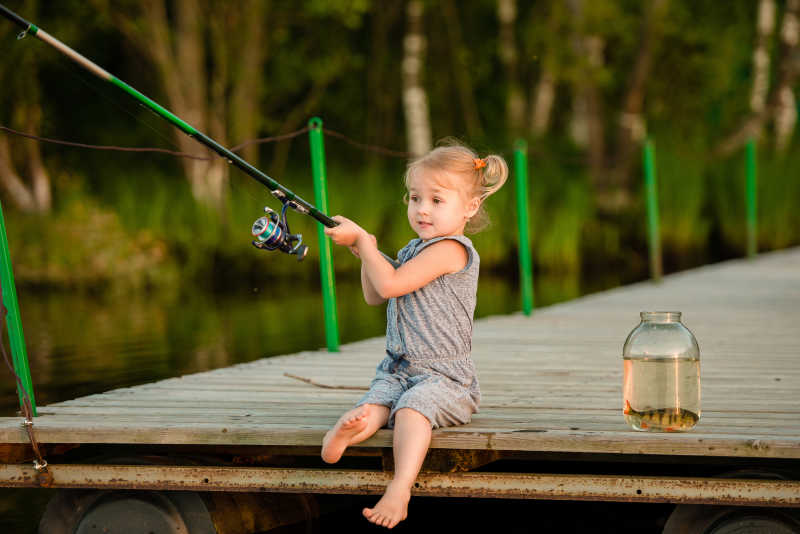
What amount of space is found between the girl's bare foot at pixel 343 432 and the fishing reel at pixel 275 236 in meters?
0.41

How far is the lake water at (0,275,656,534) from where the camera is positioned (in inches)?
282

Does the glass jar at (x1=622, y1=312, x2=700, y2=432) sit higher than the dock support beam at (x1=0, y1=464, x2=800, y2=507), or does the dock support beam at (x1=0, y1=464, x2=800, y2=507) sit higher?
the glass jar at (x1=622, y1=312, x2=700, y2=432)

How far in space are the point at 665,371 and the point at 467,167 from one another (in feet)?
2.45

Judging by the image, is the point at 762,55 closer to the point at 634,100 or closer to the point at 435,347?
the point at 634,100

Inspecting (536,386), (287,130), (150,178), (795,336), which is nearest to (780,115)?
(287,130)

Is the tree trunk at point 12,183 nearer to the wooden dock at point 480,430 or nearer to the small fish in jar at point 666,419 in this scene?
the wooden dock at point 480,430

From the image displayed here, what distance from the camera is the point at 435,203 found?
324 centimetres

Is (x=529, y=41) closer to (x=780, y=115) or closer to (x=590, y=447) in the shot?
(x=780, y=115)

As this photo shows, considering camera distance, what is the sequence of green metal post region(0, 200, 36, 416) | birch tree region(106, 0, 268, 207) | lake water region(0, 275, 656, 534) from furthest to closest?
birch tree region(106, 0, 268, 207) → lake water region(0, 275, 656, 534) → green metal post region(0, 200, 36, 416)

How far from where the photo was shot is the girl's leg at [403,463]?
9.34ft

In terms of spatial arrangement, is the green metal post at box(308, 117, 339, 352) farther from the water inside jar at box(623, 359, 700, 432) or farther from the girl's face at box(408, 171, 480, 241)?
the water inside jar at box(623, 359, 700, 432)

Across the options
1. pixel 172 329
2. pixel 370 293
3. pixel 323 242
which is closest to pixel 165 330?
pixel 172 329

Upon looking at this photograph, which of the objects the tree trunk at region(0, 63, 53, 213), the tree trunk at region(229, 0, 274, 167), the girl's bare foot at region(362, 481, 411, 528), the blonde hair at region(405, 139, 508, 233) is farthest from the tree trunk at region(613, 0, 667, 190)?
the girl's bare foot at region(362, 481, 411, 528)

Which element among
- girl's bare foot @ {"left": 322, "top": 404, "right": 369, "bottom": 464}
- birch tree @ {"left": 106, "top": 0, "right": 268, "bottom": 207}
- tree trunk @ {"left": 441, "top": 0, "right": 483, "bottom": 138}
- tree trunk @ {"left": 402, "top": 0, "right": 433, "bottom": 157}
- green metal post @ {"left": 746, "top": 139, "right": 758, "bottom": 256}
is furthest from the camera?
tree trunk @ {"left": 441, "top": 0, "right": 483, "bottom": 138}
